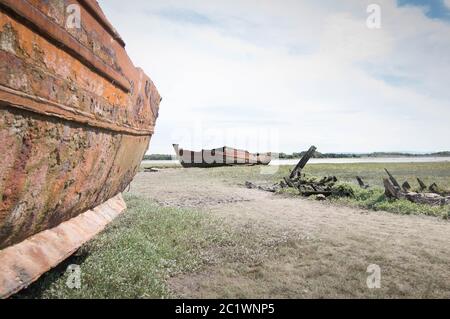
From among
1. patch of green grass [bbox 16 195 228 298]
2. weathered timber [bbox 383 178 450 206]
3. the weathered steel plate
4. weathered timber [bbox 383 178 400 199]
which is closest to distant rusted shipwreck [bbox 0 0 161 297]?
the weathered steel plate

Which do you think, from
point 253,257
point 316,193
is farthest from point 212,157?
point 253,257

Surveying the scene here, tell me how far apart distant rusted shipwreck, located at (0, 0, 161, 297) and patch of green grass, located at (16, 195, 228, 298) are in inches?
27.6

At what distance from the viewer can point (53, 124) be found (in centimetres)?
269

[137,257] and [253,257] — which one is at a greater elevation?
[137,257]

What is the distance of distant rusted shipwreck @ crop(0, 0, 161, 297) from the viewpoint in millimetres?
2217

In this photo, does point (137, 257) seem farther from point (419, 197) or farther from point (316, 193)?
point (316, 193)

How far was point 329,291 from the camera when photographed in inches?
164

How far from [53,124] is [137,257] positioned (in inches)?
117

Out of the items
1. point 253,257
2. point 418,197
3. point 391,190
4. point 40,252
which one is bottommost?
point 253,257

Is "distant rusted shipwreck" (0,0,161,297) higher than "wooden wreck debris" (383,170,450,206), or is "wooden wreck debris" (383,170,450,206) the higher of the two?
"distant rusted shipwreck" (0,0,161,297)

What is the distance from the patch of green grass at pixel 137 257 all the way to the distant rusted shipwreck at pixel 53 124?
701 mm

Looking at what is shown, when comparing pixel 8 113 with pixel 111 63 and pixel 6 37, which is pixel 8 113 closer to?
pixel 6 37

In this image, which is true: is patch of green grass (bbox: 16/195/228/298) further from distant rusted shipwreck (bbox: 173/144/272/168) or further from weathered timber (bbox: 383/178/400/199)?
distant rusted shipwreck (bbox: 173/144/272/168)
